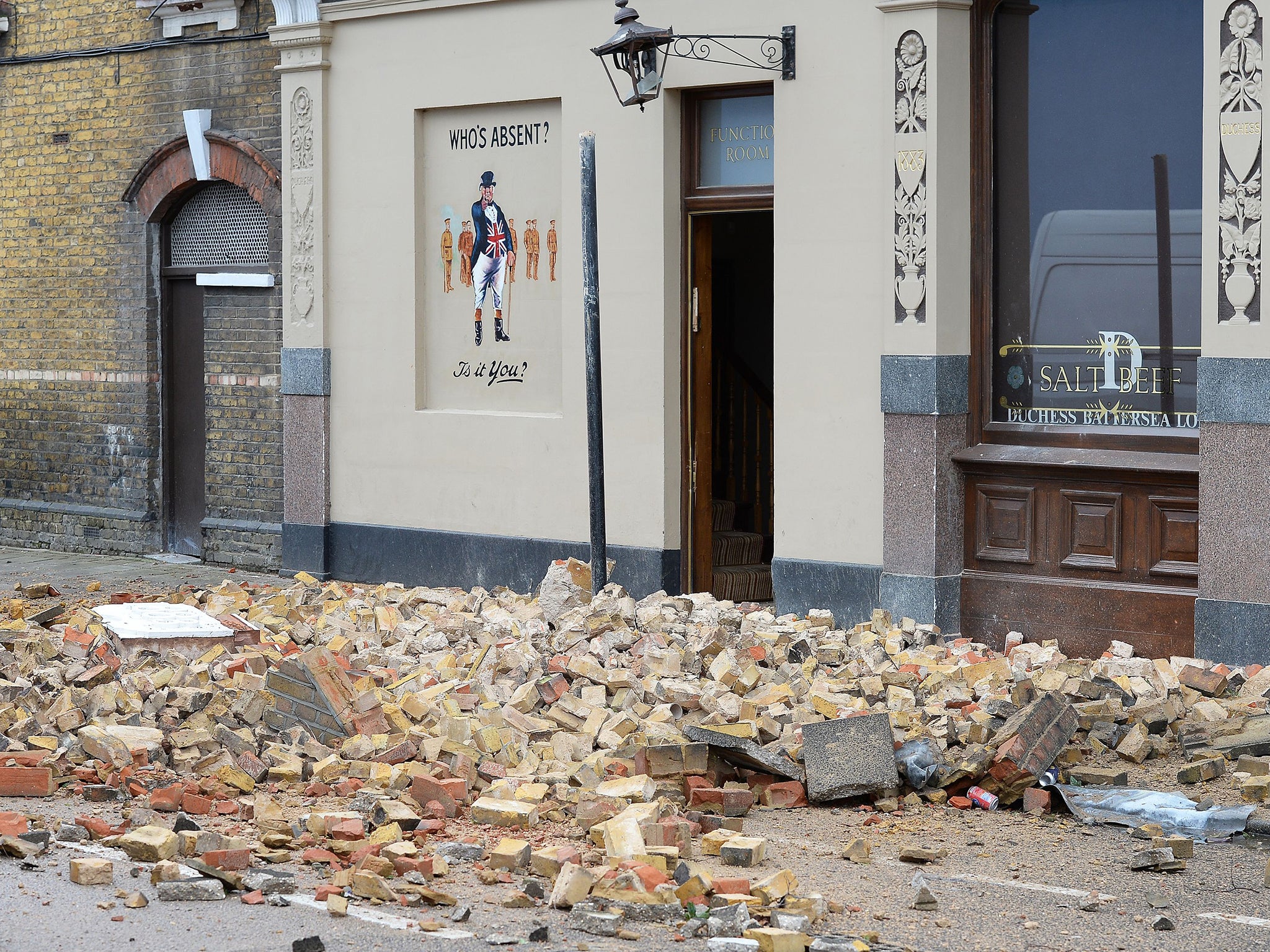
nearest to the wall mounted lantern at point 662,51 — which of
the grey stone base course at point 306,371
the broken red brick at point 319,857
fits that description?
the grey stone base course at point 306,371

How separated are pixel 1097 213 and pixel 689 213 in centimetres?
269

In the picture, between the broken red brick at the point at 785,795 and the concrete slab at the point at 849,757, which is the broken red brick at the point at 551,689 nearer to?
the broken red brick at the point at 785,795

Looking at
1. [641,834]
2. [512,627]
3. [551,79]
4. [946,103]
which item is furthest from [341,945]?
[551,79]

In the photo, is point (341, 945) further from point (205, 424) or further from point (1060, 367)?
point (205, 424)

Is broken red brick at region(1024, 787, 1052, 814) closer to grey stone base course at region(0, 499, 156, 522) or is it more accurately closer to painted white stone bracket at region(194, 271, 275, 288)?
painted white stone bracket at region(194, 271, 275, 288)

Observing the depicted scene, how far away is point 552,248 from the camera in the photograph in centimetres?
1117

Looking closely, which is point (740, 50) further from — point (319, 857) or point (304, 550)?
point (319, 857)

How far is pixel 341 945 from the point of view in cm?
464

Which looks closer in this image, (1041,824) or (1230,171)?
(1041,824)

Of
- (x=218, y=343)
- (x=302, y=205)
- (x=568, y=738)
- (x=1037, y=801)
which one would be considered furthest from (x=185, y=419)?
(x=1037, y=801)

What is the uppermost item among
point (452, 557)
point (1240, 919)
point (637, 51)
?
point (637, 51)

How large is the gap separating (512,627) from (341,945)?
4473 mm

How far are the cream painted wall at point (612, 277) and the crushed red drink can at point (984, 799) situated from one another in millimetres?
Result: 3309

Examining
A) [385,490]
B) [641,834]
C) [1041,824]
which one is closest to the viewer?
[641,834]
